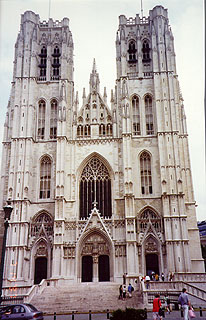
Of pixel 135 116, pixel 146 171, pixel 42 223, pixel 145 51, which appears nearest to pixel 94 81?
pixel 135 116

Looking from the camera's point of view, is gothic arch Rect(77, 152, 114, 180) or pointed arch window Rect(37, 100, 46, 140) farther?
pointed arch window Rect(37, 100, 46, 140)

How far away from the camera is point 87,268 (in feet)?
112

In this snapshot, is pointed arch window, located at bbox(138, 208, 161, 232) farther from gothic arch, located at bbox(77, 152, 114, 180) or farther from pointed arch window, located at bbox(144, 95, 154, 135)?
pointed arch window, located at bbox(144, 95, 154, 135)

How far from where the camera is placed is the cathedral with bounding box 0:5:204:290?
33.2 metres

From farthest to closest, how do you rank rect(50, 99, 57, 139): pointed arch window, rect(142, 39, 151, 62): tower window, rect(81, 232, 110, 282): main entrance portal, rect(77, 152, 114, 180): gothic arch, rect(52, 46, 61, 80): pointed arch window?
rect(52, 46, 61, 80): pointed arch window
rect(142, 39, 151, 62): tower window
rect(50, 99, 57, 139): pointed arch window
rect(77, 152, 114, 180): gothic arch
rect(81, 232, 110, 282): main entrance portal

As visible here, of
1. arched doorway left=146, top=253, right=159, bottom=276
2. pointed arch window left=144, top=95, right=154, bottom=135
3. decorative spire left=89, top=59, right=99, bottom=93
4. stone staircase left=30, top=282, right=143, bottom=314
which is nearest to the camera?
stone staircase left=30, top=282, right=143, bottom=314

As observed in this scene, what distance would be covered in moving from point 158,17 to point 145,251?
25.6 meters

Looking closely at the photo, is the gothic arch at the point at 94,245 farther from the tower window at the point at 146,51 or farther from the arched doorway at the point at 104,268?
the tower window at the point at 146,51

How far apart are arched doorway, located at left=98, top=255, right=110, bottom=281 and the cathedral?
0.09 meters

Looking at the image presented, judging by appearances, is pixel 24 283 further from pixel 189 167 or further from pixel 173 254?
pixel 189 167

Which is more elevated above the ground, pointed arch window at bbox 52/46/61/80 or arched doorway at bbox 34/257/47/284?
pointed arch window at bbox 52/46/61/80

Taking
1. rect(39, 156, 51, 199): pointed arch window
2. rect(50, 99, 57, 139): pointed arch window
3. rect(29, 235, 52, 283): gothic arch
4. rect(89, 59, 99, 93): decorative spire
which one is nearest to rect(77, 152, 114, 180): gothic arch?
rect(39, 156, 51, 199): pointed arch window

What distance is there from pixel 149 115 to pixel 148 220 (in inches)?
450

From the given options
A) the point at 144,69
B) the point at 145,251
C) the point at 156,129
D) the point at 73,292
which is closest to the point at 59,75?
the point at 144,69
